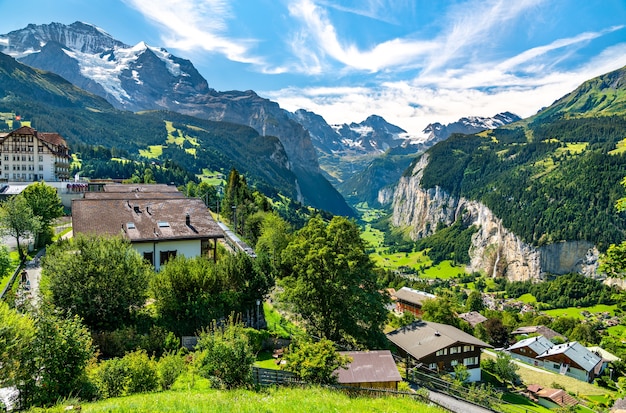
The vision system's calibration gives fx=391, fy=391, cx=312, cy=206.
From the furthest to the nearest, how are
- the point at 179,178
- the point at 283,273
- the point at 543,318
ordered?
1. the point at 179,178
2. the point at 543,318
3. the point at 283,273

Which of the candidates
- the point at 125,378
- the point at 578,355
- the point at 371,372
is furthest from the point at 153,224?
the point at 578,355

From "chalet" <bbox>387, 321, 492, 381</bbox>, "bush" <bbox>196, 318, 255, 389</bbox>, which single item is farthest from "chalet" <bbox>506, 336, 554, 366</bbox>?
"bush" <bbox>196, 318, 255, 389</bbox>

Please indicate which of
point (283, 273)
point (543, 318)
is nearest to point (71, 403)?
point (283, 273)

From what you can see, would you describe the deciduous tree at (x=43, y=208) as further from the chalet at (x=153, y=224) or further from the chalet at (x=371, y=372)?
the chalet at (x=371, y=372)

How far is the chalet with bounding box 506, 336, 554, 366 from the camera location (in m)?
84.8

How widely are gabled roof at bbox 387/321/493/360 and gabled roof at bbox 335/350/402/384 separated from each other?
24030 mm

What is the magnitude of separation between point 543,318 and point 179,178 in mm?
138540

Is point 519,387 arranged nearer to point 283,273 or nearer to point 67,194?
point 283,273

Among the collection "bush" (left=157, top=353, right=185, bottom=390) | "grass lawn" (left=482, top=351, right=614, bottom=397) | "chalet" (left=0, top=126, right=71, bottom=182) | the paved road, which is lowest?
"grass lawn" (left=482, top=351, right=614, bottom=397)

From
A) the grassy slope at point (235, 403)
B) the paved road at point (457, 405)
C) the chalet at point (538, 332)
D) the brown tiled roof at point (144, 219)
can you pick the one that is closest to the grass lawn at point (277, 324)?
the brown tiled roof at point (144, 219)

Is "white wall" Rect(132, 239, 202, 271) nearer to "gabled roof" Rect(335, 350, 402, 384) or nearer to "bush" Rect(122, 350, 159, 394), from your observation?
"gabled roof" Rect(335, 350, 402, 384)

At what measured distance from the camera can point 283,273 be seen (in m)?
45.6

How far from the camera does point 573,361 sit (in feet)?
264

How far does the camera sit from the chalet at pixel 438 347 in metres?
52.0
